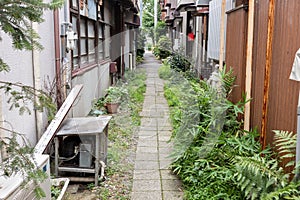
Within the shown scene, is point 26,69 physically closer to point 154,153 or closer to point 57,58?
point 57,58

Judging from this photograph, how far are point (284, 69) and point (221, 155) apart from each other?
3.86 feet

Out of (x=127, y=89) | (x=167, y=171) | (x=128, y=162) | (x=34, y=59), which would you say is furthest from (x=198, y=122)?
(x=127, y=89)

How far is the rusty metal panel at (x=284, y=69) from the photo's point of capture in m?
2.65

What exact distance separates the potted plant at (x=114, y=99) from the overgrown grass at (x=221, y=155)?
7.39ft

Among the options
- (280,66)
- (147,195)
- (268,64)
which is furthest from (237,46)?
(147,195)

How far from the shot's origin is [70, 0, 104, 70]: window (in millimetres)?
5797

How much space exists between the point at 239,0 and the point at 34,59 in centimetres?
284

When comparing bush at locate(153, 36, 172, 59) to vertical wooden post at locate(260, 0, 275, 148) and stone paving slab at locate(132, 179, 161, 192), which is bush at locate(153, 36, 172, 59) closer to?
stone paving slab at locate(132, 179, 161, 192)

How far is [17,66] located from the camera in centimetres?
306

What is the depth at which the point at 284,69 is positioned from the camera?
2.81 m

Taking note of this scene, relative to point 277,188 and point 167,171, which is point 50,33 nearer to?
point 167,171

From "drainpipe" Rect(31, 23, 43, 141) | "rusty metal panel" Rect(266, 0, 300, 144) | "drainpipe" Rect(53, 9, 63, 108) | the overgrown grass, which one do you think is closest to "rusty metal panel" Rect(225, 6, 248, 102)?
the overgrown grass

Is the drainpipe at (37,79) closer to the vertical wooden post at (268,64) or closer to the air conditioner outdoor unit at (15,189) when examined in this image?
the air conditioner outdoor unit at (15,189)

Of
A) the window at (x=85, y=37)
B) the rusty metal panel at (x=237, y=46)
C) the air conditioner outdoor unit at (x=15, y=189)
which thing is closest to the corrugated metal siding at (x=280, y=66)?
the rusty metal panel at (x=237, y=46)
